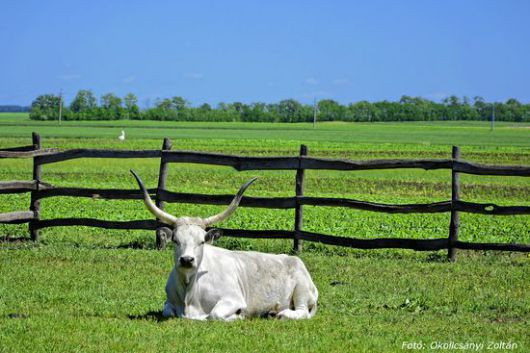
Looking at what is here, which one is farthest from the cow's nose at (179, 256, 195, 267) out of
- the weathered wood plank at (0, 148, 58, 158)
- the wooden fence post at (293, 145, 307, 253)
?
the weathered wood plank at (0, 148, 58, 158)

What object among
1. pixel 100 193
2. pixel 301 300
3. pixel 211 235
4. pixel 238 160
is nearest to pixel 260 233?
pixel 238 160

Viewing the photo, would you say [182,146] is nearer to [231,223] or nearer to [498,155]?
[498,155]

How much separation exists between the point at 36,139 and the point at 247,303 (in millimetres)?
8845

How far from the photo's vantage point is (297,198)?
53.7 feet

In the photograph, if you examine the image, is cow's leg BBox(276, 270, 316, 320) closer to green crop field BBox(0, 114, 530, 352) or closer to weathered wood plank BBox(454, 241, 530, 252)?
green crop field BBox(0, 114, 530, 352)

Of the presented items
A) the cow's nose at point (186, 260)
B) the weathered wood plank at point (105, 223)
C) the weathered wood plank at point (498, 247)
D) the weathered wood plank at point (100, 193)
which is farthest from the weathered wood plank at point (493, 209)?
the cow's nose at point (186, 260)

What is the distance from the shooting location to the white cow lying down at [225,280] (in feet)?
32.1

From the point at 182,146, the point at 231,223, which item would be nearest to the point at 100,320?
the point at 231,223

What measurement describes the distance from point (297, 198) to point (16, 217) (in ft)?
16.3

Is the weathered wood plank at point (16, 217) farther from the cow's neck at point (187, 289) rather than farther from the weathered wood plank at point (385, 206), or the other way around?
the cow's neck at point (187, 289)

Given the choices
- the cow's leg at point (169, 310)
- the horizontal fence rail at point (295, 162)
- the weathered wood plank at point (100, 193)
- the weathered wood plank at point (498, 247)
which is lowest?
the cow's leg at point (169, 310)

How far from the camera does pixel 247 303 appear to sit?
10523 mm

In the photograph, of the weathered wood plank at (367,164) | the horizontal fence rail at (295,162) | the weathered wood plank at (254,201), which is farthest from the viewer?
the weathered wood plank at (254,201)

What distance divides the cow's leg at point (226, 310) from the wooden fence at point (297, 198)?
5.68 meters
